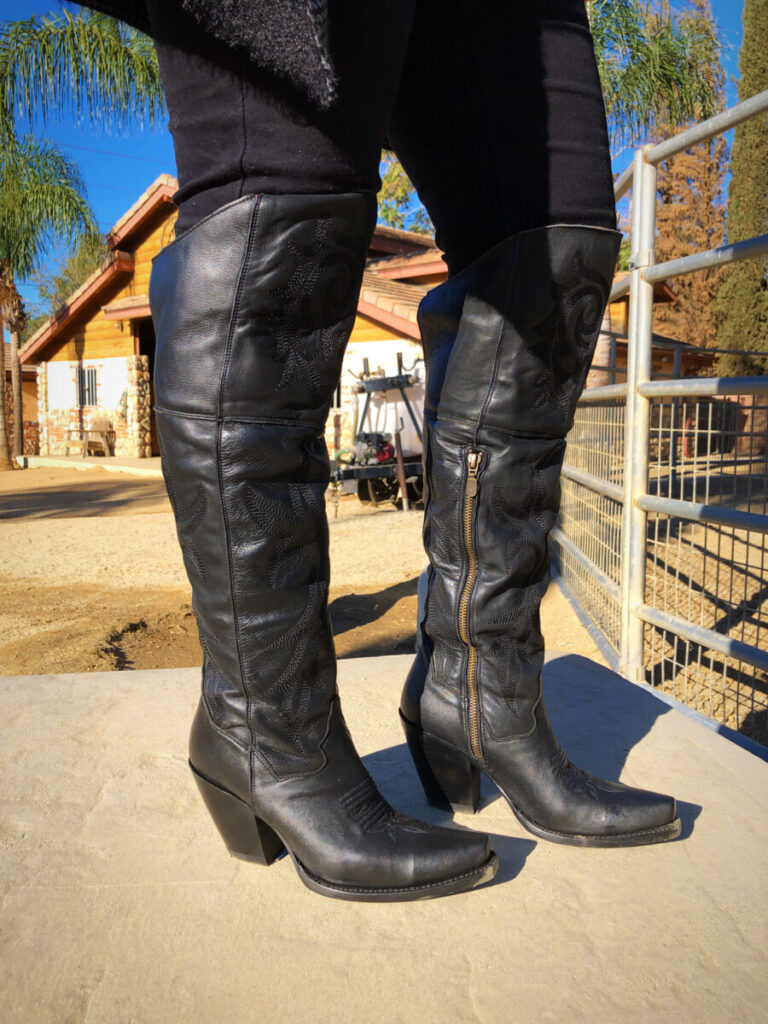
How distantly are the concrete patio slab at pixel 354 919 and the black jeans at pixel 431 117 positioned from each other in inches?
30.3

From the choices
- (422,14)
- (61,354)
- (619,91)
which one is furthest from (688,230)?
(422,14)

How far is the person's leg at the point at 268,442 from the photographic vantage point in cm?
82

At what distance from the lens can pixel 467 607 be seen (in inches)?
43.4

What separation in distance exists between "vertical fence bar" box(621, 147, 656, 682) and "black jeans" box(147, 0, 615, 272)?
4.88 feet

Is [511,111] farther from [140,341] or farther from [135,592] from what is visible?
[140,341]

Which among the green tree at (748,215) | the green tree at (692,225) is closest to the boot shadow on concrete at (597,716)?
the green tree at (748,215)

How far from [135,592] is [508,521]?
424cm

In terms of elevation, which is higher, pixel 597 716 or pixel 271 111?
pixel 271 111

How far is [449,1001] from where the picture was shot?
73cm

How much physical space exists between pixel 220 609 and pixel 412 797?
476 millimetres

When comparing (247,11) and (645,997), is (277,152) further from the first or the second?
(645,997)

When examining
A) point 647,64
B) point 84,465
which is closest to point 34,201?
point 84,465

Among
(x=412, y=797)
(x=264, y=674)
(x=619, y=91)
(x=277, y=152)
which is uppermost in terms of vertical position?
(x=619, y=91)

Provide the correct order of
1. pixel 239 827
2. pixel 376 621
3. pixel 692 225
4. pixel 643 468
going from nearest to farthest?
pixel 239 827
pixel 643 468
pixel 376 621
pixel 692 225
